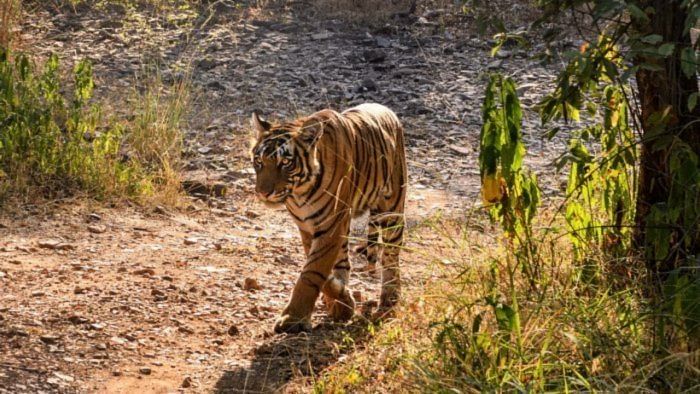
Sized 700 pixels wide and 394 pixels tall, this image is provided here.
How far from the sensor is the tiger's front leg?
4.96m

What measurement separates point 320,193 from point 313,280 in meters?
0.42

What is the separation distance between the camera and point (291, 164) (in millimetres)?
5066

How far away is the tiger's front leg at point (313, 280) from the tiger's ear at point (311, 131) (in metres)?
0.40

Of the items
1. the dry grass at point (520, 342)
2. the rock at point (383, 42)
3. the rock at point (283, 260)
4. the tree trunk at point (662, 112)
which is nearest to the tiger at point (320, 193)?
the dry grass at point (520, 342)

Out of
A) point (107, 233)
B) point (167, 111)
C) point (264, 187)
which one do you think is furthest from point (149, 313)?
point (167, 111)

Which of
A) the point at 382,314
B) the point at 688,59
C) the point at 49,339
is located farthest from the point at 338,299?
the point at 688,59

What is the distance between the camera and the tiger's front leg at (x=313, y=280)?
16.3 feet

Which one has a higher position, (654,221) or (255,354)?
(654,221)

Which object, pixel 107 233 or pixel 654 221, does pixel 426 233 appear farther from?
pixel 654 221

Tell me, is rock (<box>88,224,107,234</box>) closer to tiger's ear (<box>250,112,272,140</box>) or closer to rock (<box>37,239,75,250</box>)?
rock (<box>37,239,75,250</box>)

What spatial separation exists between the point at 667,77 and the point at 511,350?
1.25 m

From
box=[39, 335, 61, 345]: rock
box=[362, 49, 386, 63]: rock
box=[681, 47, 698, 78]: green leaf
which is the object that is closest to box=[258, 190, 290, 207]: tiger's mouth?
box=[39, 335, 61, 345]: rock

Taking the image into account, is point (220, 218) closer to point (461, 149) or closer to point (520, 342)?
point (461, 149)

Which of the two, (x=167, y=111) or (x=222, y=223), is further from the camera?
(x=167, y=111)
